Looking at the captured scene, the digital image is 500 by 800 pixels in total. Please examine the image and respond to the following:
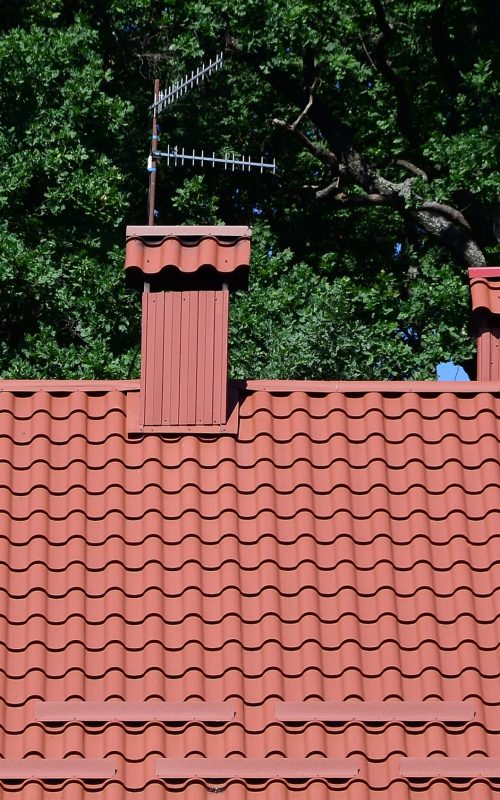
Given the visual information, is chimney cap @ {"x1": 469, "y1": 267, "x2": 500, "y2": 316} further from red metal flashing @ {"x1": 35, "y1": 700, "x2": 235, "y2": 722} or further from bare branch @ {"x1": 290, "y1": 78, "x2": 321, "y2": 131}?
bare branch @ {"x1": 290, "y1": 78, "x2": 321, "y2": 131}

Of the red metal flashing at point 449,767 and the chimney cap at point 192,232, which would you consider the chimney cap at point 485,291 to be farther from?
the red metal flashing at point 449,767

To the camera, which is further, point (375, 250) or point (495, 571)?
point (375, 250)

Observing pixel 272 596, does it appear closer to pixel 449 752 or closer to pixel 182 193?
pixel 449 752

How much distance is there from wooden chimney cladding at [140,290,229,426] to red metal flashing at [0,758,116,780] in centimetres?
221

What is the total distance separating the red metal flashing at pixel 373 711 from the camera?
6996mm

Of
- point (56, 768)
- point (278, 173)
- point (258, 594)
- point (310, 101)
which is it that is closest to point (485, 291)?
point (258, 594)

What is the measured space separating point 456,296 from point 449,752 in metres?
13.3

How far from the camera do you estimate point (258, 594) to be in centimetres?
752

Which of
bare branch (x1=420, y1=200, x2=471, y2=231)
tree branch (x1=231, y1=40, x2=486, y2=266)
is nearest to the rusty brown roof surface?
bare branch (x1=420, y1=200, x2=471, y2=231)

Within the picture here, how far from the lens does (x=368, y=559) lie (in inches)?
303

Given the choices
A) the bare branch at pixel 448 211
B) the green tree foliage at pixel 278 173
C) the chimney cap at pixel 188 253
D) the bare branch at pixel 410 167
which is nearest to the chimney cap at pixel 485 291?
the chimney cap at pixel 188 253

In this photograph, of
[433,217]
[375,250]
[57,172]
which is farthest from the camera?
[375,250]

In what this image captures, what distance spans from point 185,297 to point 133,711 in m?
2.73

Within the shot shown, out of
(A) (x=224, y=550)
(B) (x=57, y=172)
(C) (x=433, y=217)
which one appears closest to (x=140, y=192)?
(B) (x=57, y=172)
